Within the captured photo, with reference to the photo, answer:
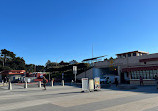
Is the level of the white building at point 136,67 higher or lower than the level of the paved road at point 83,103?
higher

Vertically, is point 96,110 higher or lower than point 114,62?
lower

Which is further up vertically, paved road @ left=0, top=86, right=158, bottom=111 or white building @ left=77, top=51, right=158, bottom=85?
white building @ left=77, top=51, right=158, bottom=85

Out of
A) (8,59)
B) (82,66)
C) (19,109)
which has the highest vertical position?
(8,59)

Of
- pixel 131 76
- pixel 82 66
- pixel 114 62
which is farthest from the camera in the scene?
pixel 82 66

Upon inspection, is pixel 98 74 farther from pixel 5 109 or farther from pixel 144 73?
pixel 5 109

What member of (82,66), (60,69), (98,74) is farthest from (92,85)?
(60,69)

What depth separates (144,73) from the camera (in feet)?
97.4

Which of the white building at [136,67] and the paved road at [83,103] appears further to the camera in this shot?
the white building at [136,67]

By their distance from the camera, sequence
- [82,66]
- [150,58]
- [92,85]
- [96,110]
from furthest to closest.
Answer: [82,66] < [150,58] < [92,85] < [96,110]

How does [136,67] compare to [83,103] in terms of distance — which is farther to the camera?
[136,67]

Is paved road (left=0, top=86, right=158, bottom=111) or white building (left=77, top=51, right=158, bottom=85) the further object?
white building (left=77, top=51, right=158, bottom=85)

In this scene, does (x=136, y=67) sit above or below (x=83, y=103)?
above

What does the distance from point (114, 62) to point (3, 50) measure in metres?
60.7

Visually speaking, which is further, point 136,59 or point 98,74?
point 98,74
